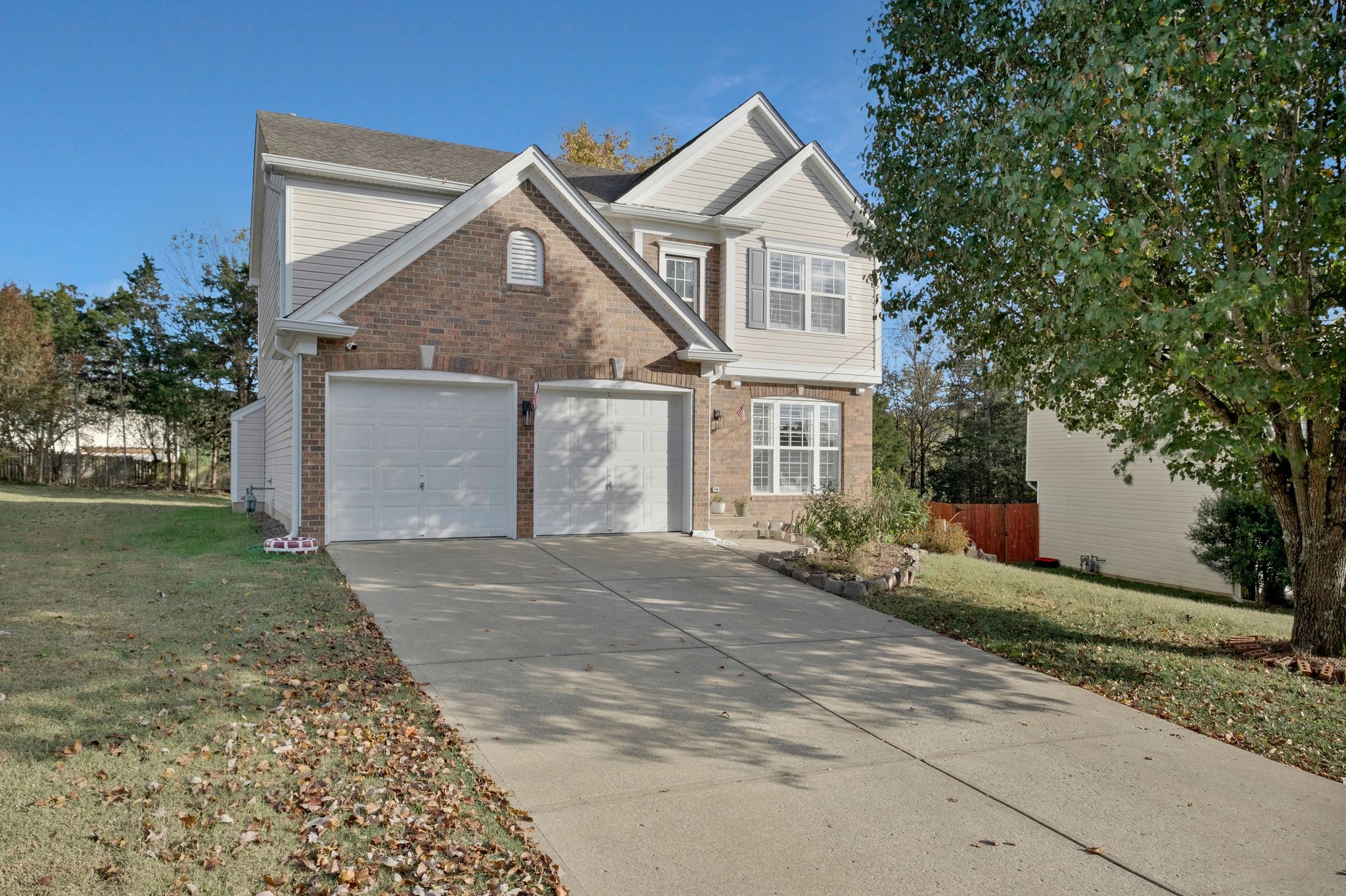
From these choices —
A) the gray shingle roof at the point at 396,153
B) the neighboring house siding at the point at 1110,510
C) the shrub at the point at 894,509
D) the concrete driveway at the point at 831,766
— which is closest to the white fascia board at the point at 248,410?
the gray shingle roof at the point at 396,153

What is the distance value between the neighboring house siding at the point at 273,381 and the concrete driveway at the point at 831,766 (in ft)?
21.8

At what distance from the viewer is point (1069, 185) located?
6.33 meters

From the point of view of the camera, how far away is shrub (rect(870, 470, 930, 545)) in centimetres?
1127

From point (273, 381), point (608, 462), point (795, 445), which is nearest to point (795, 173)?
point (795, 445)

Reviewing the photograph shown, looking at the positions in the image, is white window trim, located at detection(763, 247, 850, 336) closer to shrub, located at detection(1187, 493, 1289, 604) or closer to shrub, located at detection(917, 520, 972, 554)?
shrub, located at detection(917, 520, 972, 554)

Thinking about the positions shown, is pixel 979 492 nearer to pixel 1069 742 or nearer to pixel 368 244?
pixel 368 244

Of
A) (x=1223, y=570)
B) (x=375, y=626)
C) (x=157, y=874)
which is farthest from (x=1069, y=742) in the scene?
(x=1223, y=570)

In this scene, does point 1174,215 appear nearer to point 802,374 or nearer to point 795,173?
point 802,374

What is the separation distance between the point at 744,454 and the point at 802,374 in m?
2.05

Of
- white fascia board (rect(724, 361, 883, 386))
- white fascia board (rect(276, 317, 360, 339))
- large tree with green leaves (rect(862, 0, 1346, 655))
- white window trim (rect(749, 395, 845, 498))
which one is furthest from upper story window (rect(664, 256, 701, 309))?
large tree with green leaves (rect(862, 0, 1346, 655))

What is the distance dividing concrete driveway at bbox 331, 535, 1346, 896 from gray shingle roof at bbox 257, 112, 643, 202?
992 cm

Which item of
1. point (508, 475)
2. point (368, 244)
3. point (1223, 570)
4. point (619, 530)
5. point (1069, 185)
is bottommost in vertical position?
point (1223, 570)

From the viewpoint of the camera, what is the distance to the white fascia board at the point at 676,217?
1572 cm

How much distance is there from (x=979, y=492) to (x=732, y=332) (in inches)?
748
